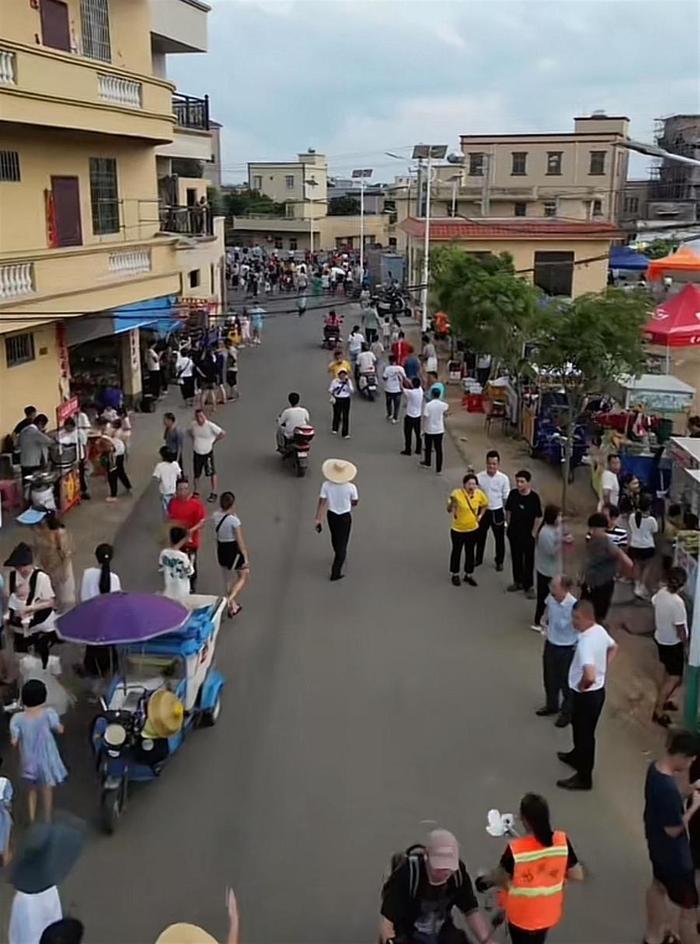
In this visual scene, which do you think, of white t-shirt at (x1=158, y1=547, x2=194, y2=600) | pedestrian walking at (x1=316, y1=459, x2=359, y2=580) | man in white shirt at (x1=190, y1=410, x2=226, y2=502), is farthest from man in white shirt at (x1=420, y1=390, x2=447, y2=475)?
white t-shirt at (x1=158, y1=547, x2=194, y2=600)

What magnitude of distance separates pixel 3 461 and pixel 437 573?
7.33 metres

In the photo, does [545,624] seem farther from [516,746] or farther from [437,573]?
[437,573]

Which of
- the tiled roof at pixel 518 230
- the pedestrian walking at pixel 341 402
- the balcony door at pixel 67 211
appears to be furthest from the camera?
the tiled roof at pixel 518 230

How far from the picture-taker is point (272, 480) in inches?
696

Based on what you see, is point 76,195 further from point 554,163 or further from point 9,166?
point 554,163

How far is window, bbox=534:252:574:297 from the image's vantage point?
4109cm

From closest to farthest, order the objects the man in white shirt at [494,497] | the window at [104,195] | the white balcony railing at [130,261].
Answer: the man in white shirt at [494,497] → the white balcony railing at [130,261] → the window at [104,195]

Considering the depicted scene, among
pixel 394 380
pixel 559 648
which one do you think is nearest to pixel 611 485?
pixel 559 648

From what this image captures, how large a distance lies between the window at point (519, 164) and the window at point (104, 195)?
1801 inches

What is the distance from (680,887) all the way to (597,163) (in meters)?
61.9

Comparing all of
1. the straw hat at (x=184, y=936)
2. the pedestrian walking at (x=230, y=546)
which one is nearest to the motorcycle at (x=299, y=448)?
the pedestrian walking at (x=230, y=546)

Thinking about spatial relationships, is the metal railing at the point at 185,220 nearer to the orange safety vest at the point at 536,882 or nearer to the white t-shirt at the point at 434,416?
the white t-shirt at the point at 434,416

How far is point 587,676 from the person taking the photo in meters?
7.77

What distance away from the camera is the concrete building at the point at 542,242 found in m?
40.5
